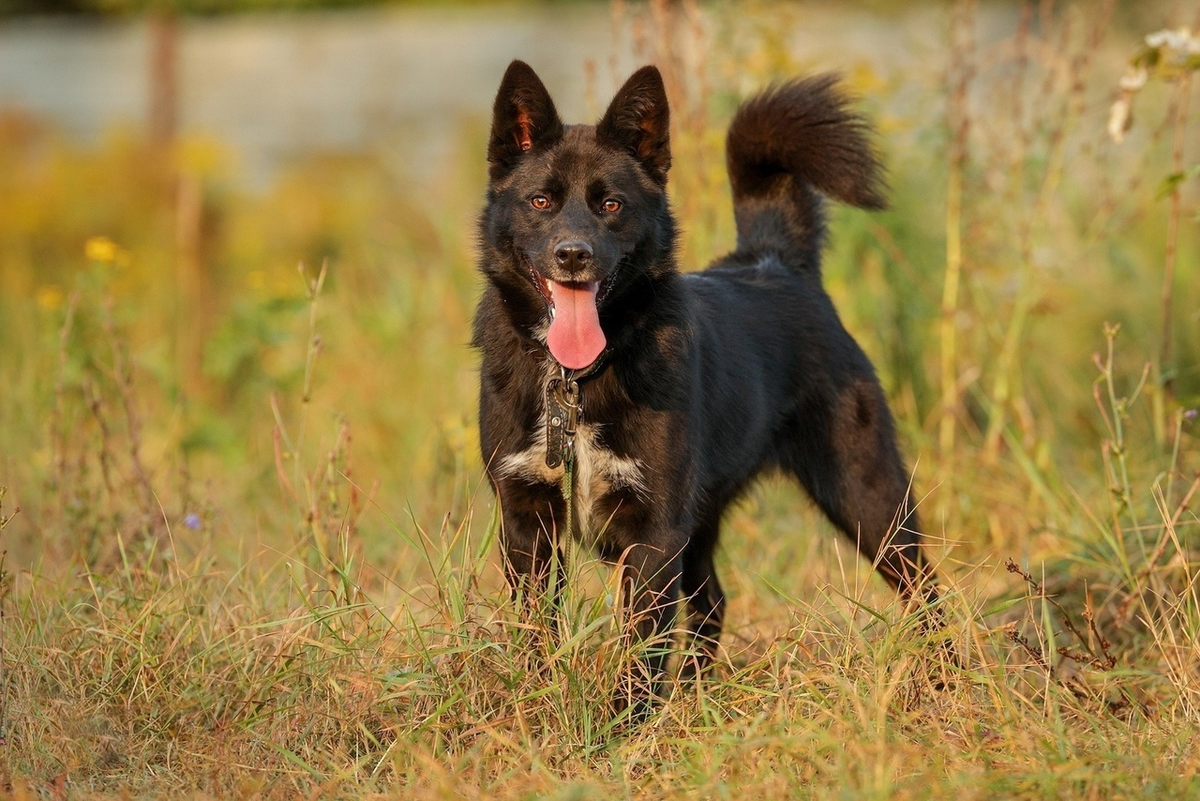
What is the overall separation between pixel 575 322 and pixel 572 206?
353 millimetres

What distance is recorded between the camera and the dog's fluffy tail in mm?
3996

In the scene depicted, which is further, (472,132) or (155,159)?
(155,159)

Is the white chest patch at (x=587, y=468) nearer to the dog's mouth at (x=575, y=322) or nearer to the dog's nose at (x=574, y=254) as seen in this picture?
the dog's mouth at (x=575, y=322)

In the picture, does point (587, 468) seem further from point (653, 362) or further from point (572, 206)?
point (572, 206)

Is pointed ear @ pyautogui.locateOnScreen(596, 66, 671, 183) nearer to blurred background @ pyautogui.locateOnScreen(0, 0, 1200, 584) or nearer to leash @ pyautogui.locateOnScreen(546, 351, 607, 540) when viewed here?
leash @ pyautogui.locateOnScreen(546, 351, 607, 540)

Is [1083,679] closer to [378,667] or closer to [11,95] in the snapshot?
[378,667]

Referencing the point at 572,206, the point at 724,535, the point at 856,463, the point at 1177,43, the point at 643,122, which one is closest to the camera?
the point at 572,206

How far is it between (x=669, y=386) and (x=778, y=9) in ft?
9.57

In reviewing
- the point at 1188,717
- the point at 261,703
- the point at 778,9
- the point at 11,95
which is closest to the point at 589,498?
the point at 261,703

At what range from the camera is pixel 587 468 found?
10.8 feet

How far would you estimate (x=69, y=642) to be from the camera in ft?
10.5

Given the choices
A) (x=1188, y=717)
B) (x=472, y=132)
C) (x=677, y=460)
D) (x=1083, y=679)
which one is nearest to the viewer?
(x=1188, y=717)

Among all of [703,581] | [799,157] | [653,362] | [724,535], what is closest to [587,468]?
[653,362]

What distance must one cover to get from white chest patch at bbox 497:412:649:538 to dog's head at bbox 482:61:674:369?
21 cm
